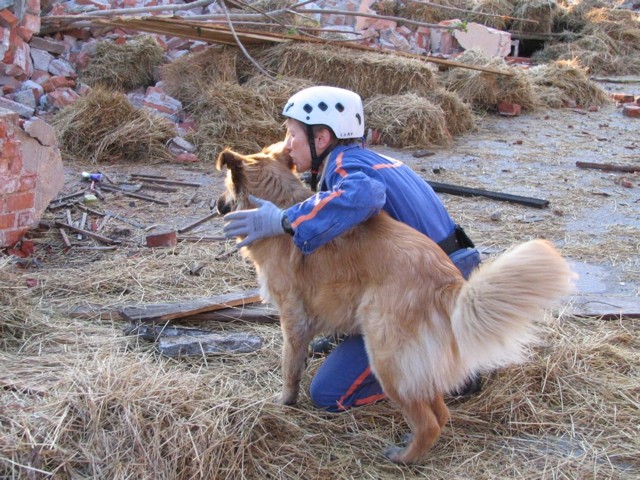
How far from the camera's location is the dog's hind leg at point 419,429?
3277 millimetres

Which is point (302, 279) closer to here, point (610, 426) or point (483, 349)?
point (483, 349)

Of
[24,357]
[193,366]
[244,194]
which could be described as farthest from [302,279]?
[24,357]

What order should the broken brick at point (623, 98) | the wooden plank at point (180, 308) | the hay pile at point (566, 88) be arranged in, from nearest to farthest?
the wooden plank at point (180, 308), the hay pile at point (566, 88), the broken brick at point (623, 98)

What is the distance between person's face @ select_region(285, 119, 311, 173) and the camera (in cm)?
372

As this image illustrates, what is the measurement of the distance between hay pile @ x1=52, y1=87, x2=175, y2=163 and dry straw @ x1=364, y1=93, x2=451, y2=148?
336 centimetres

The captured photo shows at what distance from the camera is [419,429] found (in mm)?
3312

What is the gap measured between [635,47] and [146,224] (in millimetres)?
18145

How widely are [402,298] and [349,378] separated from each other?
76cm

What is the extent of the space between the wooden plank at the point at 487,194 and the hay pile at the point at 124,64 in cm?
573

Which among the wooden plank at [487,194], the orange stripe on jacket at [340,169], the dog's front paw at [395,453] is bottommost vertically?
the dog's front paw at [395,453]

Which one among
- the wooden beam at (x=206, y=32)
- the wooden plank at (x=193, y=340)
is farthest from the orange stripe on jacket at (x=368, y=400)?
the wooden beam at (x=206, y=32)

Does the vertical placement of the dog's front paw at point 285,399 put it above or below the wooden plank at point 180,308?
below

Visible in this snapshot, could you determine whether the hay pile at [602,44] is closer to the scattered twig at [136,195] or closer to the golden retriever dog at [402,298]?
the scattered twig at [136,195]

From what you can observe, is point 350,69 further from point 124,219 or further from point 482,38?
point 482,38
